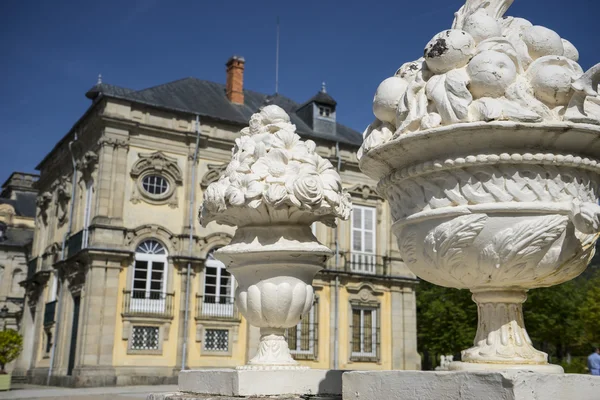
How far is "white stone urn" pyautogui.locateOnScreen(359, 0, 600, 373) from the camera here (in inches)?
108

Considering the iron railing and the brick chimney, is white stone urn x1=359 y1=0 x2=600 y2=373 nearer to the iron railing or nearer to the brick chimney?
the iron railing

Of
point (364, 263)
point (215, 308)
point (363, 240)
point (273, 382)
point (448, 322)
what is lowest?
point (273, 382)

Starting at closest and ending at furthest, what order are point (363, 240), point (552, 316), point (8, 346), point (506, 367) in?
point (506, 367)
point (8, 346)
point (363, 240)
point (552, 316)

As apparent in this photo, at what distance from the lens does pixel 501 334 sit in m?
2.89

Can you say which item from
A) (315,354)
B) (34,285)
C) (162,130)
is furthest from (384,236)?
(34,285)

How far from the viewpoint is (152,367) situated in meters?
19.5

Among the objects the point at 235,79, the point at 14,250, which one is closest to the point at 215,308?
the point at 235,79

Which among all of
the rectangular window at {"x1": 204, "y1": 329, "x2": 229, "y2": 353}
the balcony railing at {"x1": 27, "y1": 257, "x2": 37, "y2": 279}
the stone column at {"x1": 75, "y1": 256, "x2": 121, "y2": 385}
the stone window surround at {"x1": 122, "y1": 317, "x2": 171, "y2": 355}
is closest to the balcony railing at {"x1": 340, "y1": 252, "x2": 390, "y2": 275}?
the rectangular window at {"x1": 204, "y1": 329, "x2": 229, "y2": 353}

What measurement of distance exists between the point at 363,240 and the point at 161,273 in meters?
7.93

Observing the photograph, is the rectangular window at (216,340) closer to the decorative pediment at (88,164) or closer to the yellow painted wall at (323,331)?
the yellow painted wall at (323,331)

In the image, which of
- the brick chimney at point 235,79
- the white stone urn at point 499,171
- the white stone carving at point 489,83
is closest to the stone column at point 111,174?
the brick chimney at point 235,79

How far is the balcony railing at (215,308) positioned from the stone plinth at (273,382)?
16.7 meters

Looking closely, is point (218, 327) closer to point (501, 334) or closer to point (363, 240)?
point (363, 240)

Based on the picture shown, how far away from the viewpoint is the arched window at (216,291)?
21.0m
